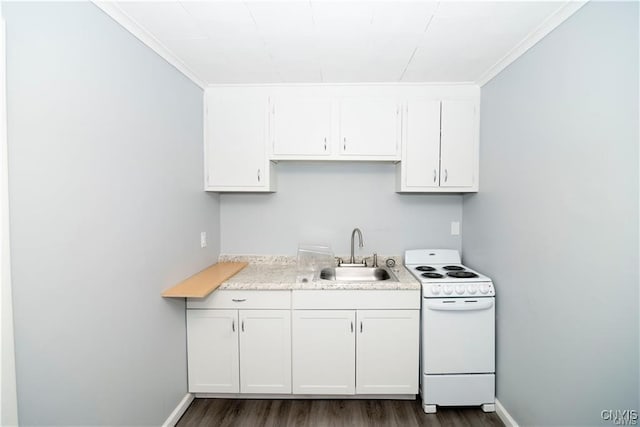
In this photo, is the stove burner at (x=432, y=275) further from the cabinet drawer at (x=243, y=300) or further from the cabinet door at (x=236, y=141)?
the cabinet door at (x=236, y=141)

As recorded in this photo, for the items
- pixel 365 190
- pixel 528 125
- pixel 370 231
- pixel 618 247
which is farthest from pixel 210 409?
pixel 528 125

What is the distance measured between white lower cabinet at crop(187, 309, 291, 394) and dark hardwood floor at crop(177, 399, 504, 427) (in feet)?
0.39

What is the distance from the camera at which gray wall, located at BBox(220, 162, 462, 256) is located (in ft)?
9.33

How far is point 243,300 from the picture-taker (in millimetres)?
2223

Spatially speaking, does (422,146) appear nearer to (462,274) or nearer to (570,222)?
(462,274)

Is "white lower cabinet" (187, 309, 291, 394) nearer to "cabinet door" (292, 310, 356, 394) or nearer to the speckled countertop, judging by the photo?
"cabinet door" (292, 310, 356, 394)

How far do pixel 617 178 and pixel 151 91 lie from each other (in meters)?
2.41

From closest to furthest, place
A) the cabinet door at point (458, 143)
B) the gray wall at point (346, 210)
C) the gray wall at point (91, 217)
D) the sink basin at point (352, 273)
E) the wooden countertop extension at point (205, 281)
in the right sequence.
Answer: the gray wall at point (91, 217) → the wooden countertop extension at point (205, 281) → the cabinet door at point (458, 143) → the sink basin at point (352, 273) → the gray wall at point (346, 210)

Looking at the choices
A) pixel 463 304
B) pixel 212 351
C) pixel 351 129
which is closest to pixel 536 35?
pixel 351 129

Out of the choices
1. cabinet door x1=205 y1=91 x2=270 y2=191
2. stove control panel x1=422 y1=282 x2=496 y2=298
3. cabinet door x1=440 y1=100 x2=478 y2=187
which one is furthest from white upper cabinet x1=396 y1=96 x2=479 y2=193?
cabinet door x1=205 y1=91 x2=270 y2=191

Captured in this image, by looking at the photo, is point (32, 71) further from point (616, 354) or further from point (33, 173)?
point (616, 354)

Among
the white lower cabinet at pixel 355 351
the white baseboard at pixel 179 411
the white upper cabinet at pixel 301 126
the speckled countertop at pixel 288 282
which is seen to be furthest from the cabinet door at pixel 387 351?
the white upper cabinet at pixel 301 126

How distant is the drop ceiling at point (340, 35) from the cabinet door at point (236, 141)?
0.72 ft

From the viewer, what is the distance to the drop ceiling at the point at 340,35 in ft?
4.96
